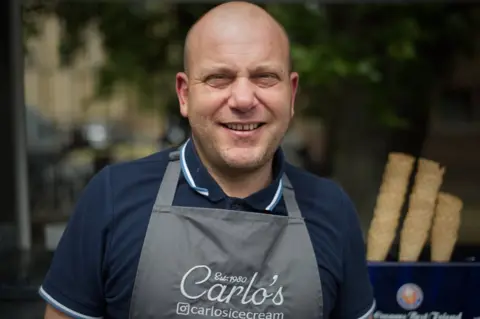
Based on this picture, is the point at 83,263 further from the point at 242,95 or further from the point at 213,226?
the point at 242,95

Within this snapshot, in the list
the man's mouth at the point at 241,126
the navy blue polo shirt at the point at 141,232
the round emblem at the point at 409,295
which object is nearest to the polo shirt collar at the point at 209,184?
the navy blue polo shirt at the point at 141,232

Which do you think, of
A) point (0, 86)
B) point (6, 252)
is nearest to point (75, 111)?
point (0, 86)

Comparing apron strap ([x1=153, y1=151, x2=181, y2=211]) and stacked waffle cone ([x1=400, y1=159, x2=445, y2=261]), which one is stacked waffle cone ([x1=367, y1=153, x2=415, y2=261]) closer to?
stacked waffle cone ([x1=400, y1=159, x2=445, y2=261])

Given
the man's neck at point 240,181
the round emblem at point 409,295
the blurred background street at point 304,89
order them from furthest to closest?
the blurred background street at point 304,89
the round emblem at point 409,295
the man's neck at point 240,181

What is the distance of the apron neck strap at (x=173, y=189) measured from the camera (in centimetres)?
143

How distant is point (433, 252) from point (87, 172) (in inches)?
70.3

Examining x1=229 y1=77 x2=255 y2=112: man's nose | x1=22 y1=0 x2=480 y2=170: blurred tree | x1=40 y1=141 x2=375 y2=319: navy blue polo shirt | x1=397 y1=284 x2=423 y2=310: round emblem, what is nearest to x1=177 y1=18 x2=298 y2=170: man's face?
x1=229 y1=77 x2=255 y2=112: man's nose

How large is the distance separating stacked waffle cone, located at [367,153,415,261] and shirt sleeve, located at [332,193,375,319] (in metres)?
0.91

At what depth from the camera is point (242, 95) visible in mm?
1340

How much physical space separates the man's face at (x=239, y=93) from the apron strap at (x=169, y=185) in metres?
0.11

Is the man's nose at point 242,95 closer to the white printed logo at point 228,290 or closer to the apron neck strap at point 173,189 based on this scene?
the apron neck strap at point 173,189

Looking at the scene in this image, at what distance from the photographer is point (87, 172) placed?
347cm

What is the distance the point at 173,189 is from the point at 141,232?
0.36 ft

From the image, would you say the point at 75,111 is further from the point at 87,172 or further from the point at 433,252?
the point at 433,252
